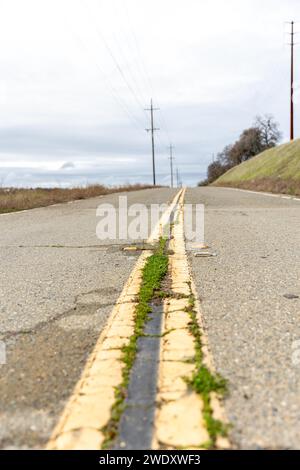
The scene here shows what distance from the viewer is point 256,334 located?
87.8 inches

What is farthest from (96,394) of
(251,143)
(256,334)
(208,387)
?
(251,143)

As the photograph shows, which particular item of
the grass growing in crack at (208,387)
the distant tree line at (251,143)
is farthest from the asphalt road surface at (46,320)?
the distant tree line at (251,143)

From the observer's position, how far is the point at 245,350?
2.03m

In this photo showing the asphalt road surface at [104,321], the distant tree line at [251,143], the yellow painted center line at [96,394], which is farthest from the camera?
the distant tree line at [251,143]

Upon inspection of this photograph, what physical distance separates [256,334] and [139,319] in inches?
25.3

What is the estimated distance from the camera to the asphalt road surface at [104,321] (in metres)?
1.50

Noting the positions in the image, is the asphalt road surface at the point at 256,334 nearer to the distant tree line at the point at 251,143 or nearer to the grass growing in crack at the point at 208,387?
the grass growing in crack at the point at 208,387

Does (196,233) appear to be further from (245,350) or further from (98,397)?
(98,397)

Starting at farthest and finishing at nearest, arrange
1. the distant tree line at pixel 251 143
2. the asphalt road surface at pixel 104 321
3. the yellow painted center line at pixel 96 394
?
the distant tree line at pixel 251 143
the asphalt road surface at pixel 104 321
the yellow painted center line at pixel 96 394

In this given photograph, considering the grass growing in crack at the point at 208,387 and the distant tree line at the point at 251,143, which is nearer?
the grass growing in crack at the point at 208,387

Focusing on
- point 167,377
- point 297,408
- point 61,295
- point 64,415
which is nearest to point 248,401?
point 297,408

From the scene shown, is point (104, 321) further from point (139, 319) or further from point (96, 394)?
point (96, 394)

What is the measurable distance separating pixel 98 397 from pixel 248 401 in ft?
1.79

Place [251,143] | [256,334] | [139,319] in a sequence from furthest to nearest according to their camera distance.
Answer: [251,143] < [139,319] < [256,334]
